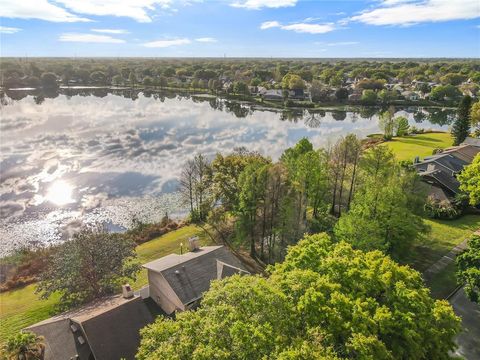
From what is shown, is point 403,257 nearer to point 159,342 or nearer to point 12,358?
point 159,342

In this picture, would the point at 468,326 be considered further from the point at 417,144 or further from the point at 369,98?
the point at 369,98

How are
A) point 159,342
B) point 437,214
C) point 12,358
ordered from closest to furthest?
point 159,342, point 12,358, point 437,214

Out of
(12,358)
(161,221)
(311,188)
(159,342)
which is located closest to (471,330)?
(311,188)

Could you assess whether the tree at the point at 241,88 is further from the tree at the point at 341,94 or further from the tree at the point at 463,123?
the tree at the point at 463,123

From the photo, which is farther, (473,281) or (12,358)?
(473,281)

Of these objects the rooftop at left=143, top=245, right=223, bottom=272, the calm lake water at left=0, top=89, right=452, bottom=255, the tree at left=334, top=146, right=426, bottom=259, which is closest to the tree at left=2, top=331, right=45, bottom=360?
the rooftop at left=143, top=245, right=223, bottom=272

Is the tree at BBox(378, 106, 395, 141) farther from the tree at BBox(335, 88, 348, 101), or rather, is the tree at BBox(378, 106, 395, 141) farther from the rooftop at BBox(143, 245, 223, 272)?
the rooftop at BBox(143, 245, 223, 272)

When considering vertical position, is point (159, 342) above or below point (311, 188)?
above
